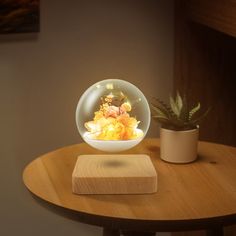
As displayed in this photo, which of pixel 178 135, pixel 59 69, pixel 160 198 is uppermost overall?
pixel 59 69

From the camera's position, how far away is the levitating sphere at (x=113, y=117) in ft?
4.19

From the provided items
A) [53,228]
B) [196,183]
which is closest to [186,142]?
[196,183]

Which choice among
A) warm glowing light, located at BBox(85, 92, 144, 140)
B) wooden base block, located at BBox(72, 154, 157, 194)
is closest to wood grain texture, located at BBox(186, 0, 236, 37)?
warm glowing light, located at BBox(85, 92, 144, 140)

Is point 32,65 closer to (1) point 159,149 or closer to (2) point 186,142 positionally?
(1) point 159,149

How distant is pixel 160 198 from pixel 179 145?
238mm

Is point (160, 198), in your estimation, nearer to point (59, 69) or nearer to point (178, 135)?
point (178, 135)

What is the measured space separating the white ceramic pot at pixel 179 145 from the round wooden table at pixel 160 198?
2 centimetres

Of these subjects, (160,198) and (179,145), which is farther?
(179,145)

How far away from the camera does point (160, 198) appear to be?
118 cm

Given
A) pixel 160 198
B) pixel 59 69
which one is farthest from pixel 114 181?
pixel 59 69

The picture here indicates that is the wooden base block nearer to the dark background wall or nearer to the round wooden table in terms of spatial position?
the round wooden table

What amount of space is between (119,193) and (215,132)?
996 millimetres

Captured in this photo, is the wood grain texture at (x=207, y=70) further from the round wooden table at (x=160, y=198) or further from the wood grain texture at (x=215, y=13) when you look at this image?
the round wooden table at (x=160, y=198)

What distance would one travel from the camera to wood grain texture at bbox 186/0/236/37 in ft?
5.01
